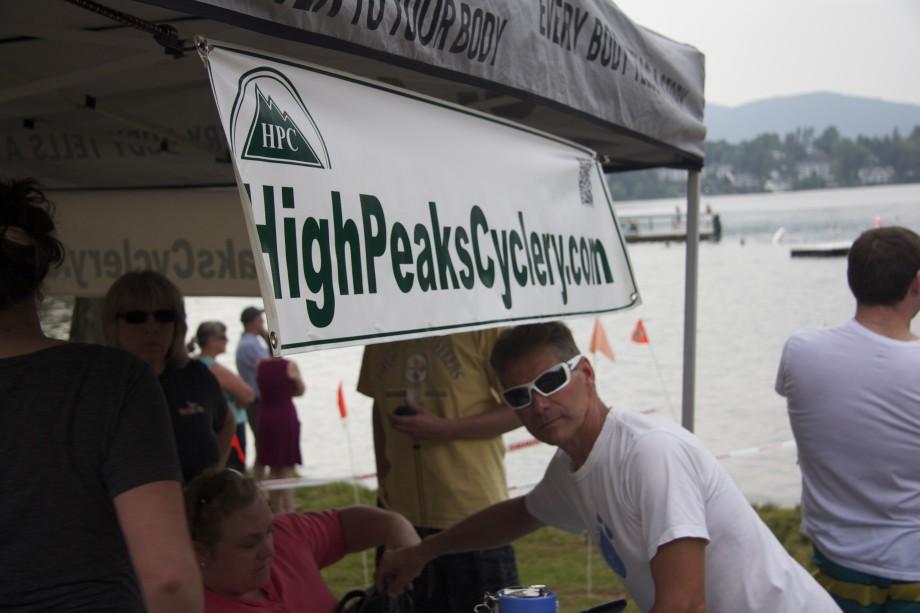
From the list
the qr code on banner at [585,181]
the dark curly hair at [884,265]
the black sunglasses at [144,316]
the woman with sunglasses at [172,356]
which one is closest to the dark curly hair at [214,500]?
the woman with sunglasses at [172,356]

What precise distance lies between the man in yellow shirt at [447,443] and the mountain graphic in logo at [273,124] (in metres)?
1.60

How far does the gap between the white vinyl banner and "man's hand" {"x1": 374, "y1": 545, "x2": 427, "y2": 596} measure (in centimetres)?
72

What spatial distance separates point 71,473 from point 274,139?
2.21 ft

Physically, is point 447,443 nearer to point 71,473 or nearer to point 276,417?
point 71,473

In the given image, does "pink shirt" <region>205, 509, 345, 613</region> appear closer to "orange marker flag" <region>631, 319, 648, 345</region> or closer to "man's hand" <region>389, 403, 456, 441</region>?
"man's hand" <region>389, 403, 456, 441</region>

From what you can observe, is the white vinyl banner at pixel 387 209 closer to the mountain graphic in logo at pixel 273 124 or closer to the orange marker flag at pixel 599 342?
the mountain graphic in logo at pixel 273 124

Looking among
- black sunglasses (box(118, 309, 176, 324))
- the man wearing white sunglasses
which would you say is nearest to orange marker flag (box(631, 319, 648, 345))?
black sunglasses (box(118, 309, 176, 324))

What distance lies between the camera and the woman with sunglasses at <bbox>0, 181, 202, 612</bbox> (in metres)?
1.65

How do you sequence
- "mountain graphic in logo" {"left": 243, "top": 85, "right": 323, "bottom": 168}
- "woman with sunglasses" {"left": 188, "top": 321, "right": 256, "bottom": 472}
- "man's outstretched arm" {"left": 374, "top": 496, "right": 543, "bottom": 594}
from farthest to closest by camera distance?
1. "woman with sunglasses" {"left": 188, "top": 321, "right": 256, "bottom": 472}
2. "man's outstretched arm" {"left": 374, "top": 496, "right": 543, "bottom": 594}
3. "mountain graphic in logo" {"left": 243, "top": 85, "right": 323, "bottom": 168}

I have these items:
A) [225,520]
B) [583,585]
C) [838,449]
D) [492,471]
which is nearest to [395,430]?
[492,471]

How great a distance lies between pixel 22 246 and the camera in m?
1.69

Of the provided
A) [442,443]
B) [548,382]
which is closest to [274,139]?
[548,382]

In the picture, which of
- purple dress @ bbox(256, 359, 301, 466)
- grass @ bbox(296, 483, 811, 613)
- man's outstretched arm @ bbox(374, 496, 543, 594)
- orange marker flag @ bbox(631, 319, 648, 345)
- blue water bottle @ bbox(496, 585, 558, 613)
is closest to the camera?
blue water bottle @ bbox(496, 585, 558, 613)

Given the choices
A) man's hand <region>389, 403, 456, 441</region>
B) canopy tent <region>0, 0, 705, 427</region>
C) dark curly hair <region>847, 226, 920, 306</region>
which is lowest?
man's hand <region>389, 403, 456, 441</region>
